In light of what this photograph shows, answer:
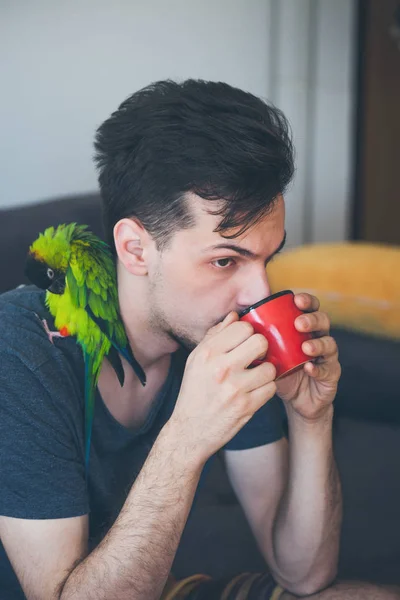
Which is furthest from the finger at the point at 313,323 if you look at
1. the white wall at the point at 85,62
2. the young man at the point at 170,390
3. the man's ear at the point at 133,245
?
the white wall at the point at 85,62

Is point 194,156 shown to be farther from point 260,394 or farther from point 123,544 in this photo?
point 123,544

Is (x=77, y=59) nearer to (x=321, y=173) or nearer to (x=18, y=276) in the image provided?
(x=18, y=276)

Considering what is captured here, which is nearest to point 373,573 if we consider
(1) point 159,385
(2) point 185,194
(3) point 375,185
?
(1) point 159,385

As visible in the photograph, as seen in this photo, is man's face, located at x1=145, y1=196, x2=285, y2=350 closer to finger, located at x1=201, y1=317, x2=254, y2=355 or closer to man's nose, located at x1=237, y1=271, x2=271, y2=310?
man's nose, located at x1=237, y1=271, x2=271, y2=310

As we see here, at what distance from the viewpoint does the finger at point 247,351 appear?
84 centimetres

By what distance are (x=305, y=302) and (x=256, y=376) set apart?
133 millimetres

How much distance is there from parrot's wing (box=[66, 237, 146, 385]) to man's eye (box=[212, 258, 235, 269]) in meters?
0.17

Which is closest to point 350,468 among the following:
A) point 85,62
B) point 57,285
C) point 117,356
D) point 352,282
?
point 352,282

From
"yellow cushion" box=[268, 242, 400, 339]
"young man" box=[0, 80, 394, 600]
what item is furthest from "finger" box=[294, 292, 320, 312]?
"yellow cushion" box=[268, 242, 400, 339]

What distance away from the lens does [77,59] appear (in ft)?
5.81

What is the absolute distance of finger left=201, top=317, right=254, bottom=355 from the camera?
848mm

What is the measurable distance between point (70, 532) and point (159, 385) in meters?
0.30

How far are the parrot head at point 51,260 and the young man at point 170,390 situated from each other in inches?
1.1

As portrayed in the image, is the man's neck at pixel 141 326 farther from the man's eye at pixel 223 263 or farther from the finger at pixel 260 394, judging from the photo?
the finger at pixel 260 394
